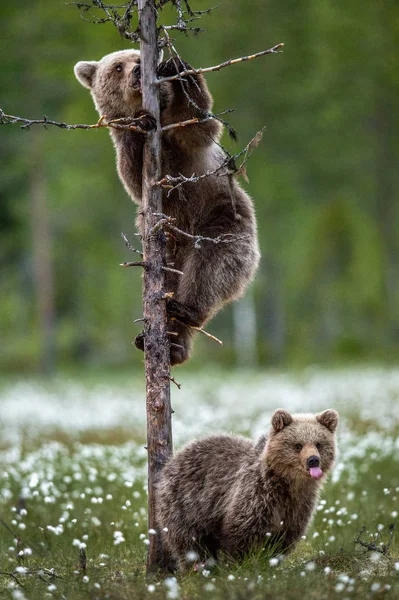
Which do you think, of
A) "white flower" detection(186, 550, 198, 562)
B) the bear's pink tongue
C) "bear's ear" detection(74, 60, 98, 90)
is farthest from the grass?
"bear's ear" detection(74, 60, 98, 90)

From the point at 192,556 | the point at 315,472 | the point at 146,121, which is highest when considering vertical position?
the point at 146,121

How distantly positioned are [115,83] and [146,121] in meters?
1.02

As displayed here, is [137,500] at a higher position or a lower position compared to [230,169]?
lower

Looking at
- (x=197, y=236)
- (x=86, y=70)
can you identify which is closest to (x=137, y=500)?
(x=197, y=236)

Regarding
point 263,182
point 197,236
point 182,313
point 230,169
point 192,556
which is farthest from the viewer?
point 263,182

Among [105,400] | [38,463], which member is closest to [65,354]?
[105,400]

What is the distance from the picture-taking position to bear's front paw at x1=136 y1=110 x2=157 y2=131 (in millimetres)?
6031

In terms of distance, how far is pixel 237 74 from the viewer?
26.4 metres

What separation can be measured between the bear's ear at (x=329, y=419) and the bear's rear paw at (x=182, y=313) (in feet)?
4.41

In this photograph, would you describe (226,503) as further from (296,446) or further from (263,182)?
(263,182)

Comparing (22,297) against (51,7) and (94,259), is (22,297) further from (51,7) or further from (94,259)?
(51,7)

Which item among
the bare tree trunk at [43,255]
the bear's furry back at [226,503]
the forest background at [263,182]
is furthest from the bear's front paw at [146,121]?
the bare tree trunk at [43,255]

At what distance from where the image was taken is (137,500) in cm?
813

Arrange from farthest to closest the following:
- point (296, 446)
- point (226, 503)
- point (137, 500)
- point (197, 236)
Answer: point (137, 500) → point (197, 236) → point (226, 503) → point (296, 446)
